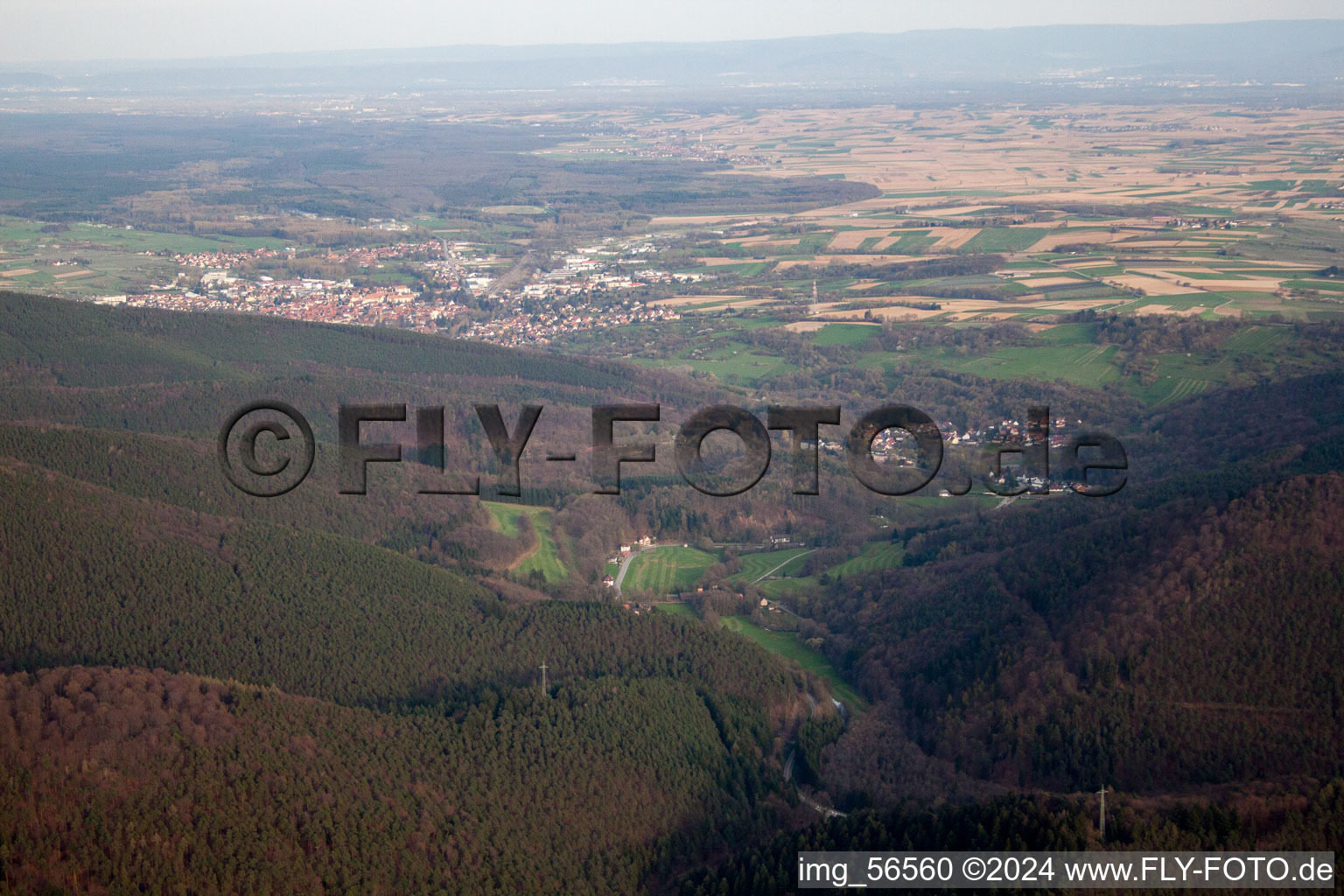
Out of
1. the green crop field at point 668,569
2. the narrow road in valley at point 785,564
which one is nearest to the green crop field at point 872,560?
the narrow road in valley at point 785,564

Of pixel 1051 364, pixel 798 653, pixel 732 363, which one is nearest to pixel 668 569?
pixel 798 653

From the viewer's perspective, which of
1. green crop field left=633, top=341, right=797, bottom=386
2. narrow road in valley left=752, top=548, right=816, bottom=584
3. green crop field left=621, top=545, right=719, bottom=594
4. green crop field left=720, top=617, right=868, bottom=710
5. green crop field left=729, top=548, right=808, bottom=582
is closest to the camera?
green crop field left=720, top=617, right=868, bottom=710

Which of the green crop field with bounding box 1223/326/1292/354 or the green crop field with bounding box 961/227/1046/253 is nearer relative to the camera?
the green crop field with bounding box 1223/326/1292/354

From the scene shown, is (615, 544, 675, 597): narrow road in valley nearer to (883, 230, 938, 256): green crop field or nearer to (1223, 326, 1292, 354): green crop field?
(1223, 326, 1292, 354): green crop field

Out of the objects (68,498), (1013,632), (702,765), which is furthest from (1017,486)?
(68,498)

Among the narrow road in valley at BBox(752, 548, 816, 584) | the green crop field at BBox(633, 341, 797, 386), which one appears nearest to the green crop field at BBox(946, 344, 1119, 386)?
the green crop field at BBox(633, 341, 797, 386)

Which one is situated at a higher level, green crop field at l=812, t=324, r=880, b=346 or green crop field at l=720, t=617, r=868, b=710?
green crop field at l=812, t=324, r=880, b=346

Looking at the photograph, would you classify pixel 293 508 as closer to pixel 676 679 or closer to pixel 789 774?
pixel 676 679
